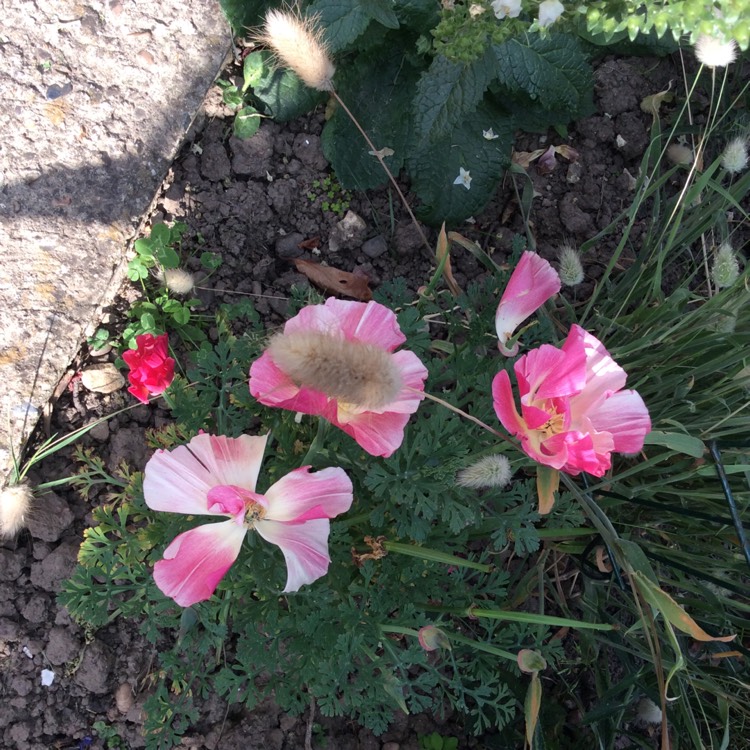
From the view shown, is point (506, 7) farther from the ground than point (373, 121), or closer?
farther from the ground

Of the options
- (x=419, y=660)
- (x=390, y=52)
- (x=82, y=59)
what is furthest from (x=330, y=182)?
(x=419, y=660)

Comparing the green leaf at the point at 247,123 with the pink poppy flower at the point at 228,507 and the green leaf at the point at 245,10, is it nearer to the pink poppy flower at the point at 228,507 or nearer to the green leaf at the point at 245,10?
the green leaf at the point at 245,10

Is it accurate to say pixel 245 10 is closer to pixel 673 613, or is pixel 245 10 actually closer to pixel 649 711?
pixel 673 613

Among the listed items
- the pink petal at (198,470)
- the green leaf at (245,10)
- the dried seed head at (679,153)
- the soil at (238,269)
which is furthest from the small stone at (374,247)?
the pink petal at (198,470)

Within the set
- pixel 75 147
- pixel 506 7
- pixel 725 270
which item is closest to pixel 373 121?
pixel 506 7

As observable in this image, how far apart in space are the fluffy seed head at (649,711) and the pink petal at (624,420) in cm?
79

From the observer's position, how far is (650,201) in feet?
7.23

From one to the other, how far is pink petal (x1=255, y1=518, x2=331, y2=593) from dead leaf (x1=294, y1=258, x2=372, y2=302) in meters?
0.97

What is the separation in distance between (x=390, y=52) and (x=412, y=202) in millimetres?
402

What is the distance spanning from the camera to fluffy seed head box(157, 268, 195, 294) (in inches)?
71.7

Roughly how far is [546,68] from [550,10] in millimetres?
537

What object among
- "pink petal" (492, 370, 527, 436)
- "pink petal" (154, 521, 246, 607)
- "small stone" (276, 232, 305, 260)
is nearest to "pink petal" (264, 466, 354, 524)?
"pink petal" (154, 521, 246, 607)

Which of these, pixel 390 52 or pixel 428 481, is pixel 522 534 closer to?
pixel 428 481

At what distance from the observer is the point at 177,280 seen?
5.97 feet
